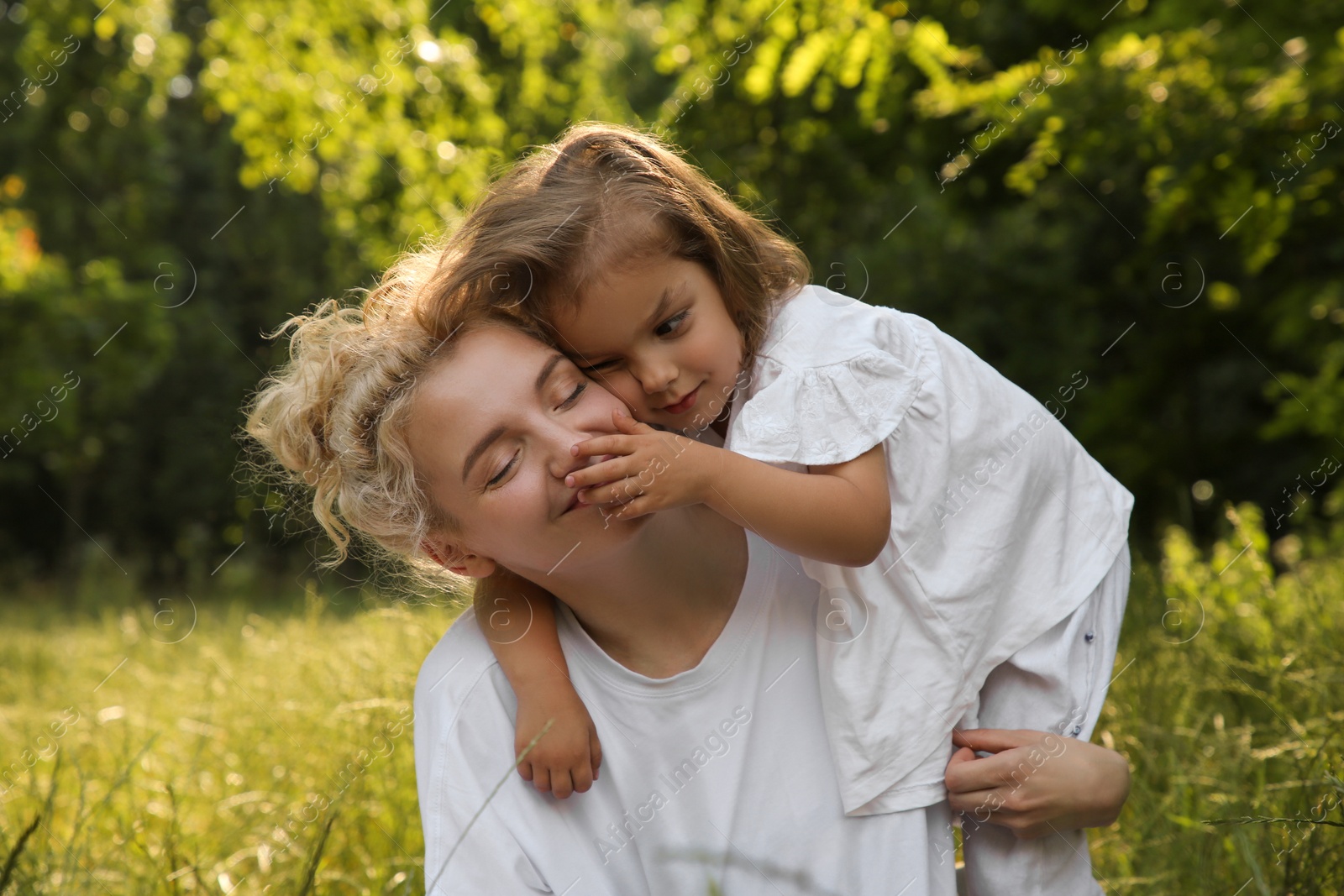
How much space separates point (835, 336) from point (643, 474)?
0.44 m

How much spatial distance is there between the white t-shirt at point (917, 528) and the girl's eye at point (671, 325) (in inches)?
6.2

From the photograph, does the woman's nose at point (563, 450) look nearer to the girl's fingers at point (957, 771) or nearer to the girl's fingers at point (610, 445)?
the girl's fingers at point (610, 445)

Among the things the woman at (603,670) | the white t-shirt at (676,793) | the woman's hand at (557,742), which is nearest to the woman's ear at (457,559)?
the woman at (603,670)

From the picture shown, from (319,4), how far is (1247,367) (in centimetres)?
Answer: 815

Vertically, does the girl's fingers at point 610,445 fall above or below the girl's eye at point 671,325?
above

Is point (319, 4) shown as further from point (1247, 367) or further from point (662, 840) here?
Answer: point (1247, 367)

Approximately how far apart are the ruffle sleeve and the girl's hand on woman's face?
11 centimetres

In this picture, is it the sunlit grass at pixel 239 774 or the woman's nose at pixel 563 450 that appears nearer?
Result: the woman's nose at pixel 563 450

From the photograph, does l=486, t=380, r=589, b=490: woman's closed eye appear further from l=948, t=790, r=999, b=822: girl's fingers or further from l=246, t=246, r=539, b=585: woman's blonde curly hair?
l=948, t=790, r=999, b=822: girl's fingers

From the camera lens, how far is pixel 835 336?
182 centimetres

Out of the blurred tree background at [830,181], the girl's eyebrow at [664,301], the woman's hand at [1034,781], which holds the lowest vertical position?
the blurred tree background at [830,181]

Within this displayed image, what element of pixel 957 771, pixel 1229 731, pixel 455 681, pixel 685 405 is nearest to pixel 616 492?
pixel 685 405

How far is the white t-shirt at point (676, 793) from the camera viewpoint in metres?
1.69

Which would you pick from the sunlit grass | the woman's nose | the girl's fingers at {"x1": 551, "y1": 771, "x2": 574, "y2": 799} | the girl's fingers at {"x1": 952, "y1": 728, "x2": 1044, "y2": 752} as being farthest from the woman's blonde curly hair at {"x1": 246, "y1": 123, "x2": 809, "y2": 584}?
the girl's fingers at {"x1": 952, "y1": 728, "x2": 1044, "y2": 752}
